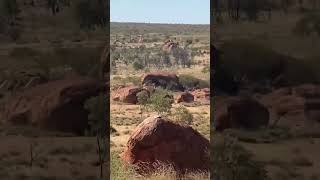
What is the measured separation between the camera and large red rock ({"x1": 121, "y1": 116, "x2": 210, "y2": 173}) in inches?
580

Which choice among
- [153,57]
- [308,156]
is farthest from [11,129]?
[153,57]

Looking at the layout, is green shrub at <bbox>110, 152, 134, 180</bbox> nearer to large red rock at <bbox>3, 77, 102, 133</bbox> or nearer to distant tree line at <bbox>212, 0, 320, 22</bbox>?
large red rock at <bbox>3, 77, 102, 133</bbox>

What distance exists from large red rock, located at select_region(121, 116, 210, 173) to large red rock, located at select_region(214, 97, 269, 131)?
6.92 m

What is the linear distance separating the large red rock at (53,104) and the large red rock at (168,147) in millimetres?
6872

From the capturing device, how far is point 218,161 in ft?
26.1

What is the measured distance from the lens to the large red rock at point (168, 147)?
48.4ft

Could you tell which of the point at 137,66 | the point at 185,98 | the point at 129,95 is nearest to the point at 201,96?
the point at 185,98

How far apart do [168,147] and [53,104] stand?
23.5ft

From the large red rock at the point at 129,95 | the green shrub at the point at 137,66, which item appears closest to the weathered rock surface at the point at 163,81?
the large red rock at the point at 129,95

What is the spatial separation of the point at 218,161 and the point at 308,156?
1143 millimetres

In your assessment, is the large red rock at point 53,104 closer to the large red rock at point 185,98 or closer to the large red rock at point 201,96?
the large red rock at point 185,98

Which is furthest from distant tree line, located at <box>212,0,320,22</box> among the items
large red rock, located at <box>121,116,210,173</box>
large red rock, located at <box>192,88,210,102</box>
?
large red rock, located at <box>192,88,210,102</box>

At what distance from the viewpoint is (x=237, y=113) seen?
7.84 metres

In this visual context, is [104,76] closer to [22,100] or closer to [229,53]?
[22,100]
